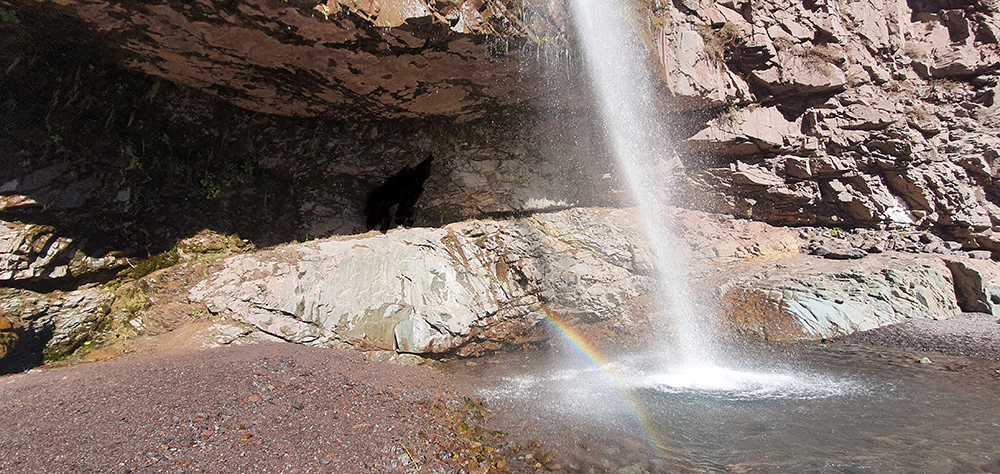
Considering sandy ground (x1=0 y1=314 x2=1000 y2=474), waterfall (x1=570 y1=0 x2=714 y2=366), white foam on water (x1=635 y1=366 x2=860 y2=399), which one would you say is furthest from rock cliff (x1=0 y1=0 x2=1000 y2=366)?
white foam on water (x1=635 y1=366 x2=860 y2=399)

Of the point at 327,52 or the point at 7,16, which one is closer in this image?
the point at 7,16

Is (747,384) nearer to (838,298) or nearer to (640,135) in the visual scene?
(838,298)

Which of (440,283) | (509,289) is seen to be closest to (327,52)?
(440,283)

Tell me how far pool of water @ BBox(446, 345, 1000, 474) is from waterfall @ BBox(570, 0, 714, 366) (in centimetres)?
130

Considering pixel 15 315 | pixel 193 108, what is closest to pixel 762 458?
pixel 15 315

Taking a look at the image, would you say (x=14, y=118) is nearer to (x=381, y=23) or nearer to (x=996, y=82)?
(x=381, y=23)

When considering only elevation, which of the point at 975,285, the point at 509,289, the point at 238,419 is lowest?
the point at 238,419

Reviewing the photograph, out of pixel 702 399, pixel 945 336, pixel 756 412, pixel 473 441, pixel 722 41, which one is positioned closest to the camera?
pixel 473 441

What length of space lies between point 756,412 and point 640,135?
6285 millimetres

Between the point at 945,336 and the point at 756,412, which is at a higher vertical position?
the point at 945,336

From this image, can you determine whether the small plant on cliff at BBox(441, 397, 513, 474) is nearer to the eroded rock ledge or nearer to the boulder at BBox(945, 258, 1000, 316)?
the eroded rock ledge

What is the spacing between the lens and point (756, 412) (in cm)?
436

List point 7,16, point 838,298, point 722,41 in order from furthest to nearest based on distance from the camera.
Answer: point 722,41, point 838,298, point 7,16

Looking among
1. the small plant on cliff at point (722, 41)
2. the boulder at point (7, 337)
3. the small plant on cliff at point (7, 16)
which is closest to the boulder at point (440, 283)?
the boulder at point (7, 337)
